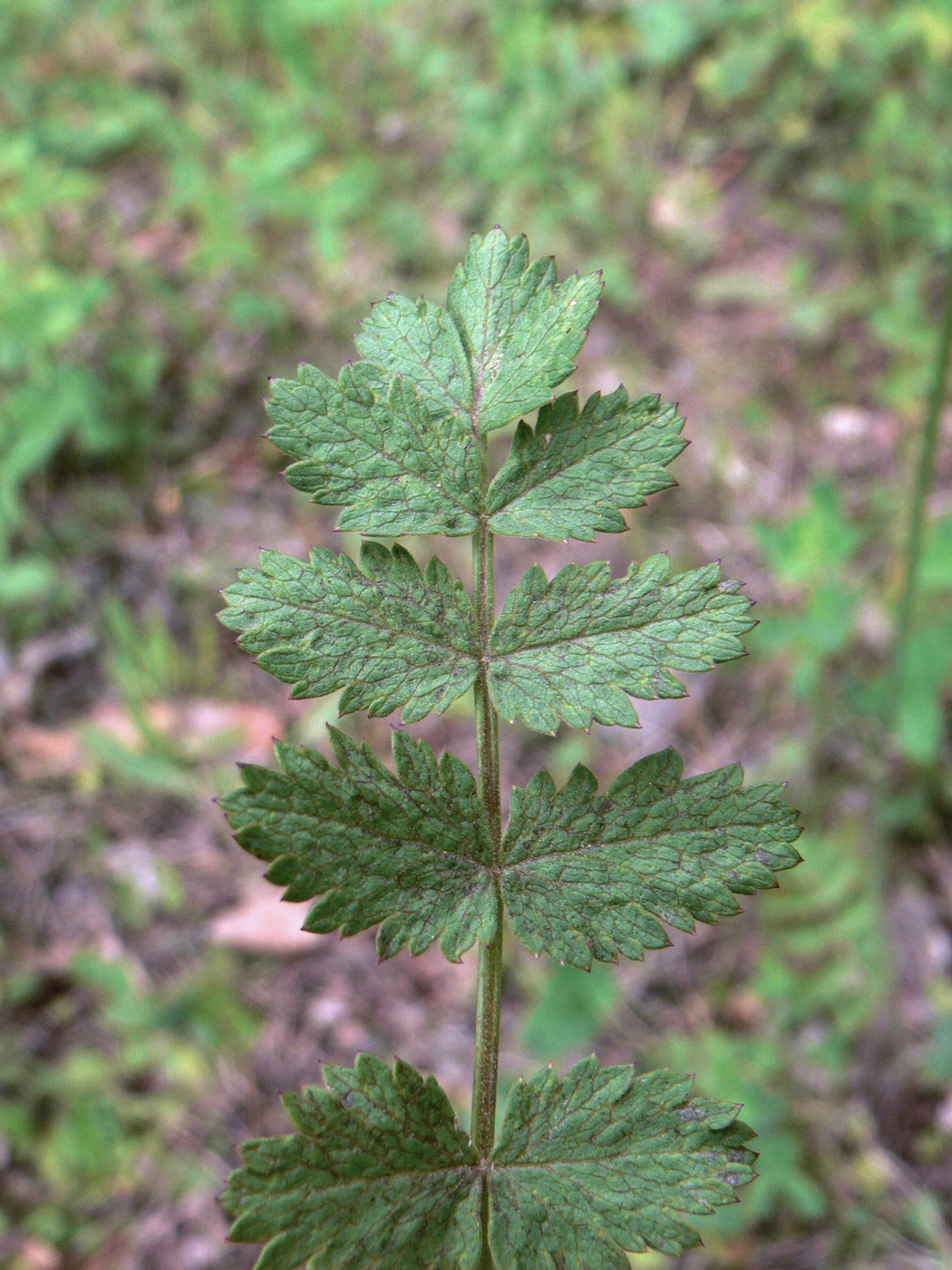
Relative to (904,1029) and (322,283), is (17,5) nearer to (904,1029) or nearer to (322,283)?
(322,283)

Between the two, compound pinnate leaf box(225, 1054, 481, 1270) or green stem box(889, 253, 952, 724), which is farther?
green stem box(889, 253, 952, 724)

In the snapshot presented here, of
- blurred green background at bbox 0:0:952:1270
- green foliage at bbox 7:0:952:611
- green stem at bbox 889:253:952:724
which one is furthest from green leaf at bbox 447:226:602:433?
green foliage at bbox 7:0:952:611

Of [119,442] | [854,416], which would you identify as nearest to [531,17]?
[854,416]

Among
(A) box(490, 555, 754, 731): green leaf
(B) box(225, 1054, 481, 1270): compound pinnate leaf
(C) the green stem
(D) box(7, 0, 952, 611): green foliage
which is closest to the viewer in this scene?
(B) box(225, 1054, 481, 1270): compound pinnate leaf

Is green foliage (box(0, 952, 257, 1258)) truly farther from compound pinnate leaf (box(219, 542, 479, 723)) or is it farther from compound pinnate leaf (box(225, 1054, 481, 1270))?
compound pinnate leaf (box(219, 542, 479, 723))

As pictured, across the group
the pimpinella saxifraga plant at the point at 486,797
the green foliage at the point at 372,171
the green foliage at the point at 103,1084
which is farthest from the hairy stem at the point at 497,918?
the green foliage at the point at 372,171
